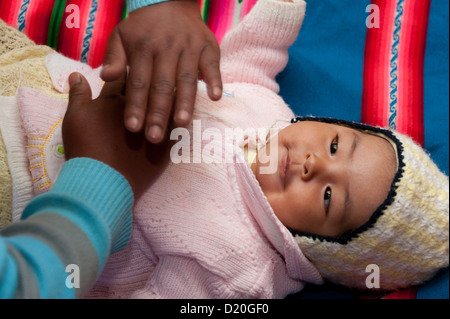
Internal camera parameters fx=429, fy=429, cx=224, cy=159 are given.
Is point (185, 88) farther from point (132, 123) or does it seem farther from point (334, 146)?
point (334, 146)

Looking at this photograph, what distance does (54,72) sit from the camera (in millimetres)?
1058

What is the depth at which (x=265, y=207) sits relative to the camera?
0.97m

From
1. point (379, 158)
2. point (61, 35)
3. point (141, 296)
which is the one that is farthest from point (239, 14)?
point (141, 296)

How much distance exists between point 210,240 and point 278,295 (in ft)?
0.87

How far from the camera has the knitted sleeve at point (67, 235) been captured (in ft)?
1.81

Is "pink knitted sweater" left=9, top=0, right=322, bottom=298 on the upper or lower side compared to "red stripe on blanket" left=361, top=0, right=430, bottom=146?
lower

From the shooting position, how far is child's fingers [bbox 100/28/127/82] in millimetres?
743

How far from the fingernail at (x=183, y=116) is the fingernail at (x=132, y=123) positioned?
0.07 m

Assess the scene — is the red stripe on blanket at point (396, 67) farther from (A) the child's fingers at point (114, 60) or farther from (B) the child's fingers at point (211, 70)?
(A) the child's fingers at point (114, 60)

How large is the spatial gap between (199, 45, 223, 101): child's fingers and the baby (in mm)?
185
